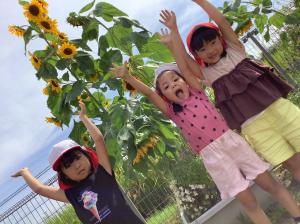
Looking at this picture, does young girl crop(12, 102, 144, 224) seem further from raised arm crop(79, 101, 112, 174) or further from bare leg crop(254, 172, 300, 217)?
bare leg crop(254, 172, 300, 217)

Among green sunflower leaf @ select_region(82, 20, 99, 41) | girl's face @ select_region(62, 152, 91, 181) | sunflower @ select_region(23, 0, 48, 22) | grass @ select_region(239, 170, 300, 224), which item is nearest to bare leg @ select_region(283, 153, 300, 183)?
grass @ select_region(239, 170, 300, 224)

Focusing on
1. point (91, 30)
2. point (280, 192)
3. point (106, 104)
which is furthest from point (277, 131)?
point (91, 30)

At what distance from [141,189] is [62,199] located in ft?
9.63

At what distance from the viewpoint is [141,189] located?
6422mm

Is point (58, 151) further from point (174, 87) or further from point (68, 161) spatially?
point (174, 87)

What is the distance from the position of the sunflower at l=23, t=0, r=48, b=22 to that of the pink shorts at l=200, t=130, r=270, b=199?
4.87ft

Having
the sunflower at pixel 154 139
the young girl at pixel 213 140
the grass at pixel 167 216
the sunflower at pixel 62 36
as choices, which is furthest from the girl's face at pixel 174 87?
the grass at pixel 167 216

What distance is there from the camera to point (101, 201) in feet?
11.1

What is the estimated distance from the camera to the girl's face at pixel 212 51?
3396 millimetres

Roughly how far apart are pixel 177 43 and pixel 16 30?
44.9 inches

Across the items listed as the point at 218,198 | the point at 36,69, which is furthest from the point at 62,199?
the point at 218,198

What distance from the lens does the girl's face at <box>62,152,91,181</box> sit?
3.34 meters

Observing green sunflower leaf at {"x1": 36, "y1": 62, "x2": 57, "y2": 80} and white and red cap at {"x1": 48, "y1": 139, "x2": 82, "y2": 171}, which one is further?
green sunflower leaf at {"x1": 36, "y1": 62, "x2": 57, "y2": 80}

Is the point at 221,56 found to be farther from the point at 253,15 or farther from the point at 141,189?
the point at 141,189
